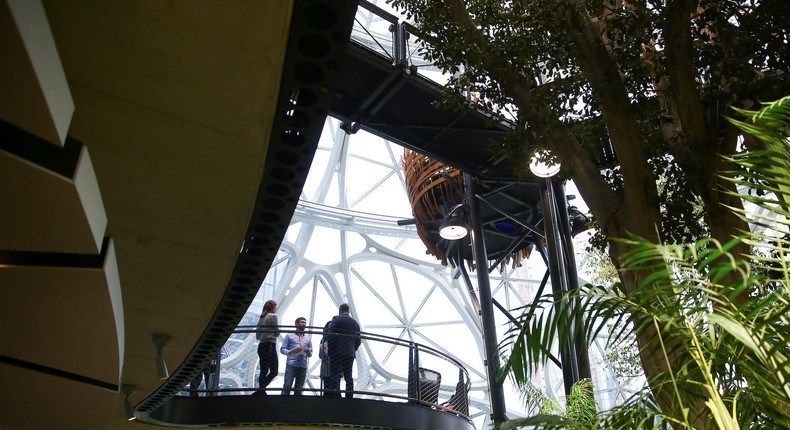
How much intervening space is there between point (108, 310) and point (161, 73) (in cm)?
179

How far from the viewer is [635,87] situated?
21.6 feet

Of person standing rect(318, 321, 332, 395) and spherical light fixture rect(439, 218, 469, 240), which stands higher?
spherical light fixture rect(439, 218, 469, 240)

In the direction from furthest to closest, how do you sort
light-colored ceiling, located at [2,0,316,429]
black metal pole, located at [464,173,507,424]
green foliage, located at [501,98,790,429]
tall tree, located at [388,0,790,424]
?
black metal pole, located at [464,173,507,424], tall tree, located at [388,0,790,424], light-colored ceiling, located at [2,0,316,429], green foliage, located at [501,98,790,429]

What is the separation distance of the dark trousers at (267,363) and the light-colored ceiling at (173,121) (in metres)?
5.37

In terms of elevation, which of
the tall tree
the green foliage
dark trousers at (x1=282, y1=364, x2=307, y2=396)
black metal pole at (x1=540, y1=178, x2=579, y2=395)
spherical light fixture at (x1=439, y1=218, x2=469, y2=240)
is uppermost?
spherical light fixture at (x1=439, y1=218, x2=469, y2=240)

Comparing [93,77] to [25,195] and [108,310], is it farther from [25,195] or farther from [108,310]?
[108,310]

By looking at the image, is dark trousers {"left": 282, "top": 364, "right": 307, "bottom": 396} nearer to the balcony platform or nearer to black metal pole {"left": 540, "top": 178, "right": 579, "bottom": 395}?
the balcony platform

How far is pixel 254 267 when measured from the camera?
4973 millimetres

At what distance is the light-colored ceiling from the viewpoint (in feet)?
9.39

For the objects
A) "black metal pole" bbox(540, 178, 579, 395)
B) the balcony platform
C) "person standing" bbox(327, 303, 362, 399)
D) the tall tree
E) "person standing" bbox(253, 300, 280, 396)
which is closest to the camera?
the tall tree

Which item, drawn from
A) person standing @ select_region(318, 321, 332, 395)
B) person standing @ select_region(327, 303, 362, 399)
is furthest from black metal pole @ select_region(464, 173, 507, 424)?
person standing @ select_region(318, 321, 332, 395)

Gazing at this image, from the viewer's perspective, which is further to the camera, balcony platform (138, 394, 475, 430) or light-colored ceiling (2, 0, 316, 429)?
balcony platform (138, 394, 475, 430)

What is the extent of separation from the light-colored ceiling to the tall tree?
2.37 m

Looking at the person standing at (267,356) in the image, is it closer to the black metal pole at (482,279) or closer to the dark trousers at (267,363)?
the dark trousers at (267,363)
